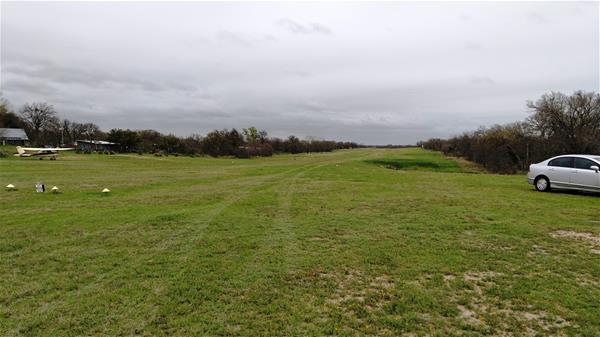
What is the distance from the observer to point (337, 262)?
625 cm

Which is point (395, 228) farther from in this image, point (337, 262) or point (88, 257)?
point (88, 257)

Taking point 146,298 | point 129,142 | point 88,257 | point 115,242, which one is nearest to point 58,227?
point 115,242

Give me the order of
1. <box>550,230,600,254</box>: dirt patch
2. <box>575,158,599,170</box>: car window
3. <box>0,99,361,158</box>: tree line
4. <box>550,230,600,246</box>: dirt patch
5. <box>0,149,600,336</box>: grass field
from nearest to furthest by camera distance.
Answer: <box>0,149,600,336</box>: grass field, <box>550,230,600,254</box>: dirt patch, <box>550,230,600,246</box>: dirt patch, <box>575,158,599,170</box>: car window, <box>0,99,361,158</box>: tree line

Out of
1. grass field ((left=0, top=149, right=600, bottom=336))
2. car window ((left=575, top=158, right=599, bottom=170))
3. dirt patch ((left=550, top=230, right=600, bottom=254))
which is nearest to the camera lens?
grass field ((left=0, top=149, right=600, bottom=336))

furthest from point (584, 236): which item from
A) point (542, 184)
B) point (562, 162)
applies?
point (542, 184)

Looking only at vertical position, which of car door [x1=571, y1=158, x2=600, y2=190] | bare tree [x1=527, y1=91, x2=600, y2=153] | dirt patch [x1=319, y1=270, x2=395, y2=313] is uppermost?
bare tree [x1=527, y1=91, x2=600, y2=153]

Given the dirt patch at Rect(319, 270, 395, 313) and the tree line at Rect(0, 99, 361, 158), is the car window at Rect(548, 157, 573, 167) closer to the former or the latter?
the dirt patch at Rect(319, 270, 395, 313)

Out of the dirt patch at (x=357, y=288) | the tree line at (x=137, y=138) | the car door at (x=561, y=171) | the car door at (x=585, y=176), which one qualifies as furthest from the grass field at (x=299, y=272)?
the tree line at (x=137, y=138)

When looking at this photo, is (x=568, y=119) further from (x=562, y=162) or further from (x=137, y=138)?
(x=137, y=138)

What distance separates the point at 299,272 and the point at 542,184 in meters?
15.0

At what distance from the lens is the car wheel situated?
52.5 feet

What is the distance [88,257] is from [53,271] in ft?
2.38

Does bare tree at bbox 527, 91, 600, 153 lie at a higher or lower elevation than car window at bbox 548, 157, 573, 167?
higher

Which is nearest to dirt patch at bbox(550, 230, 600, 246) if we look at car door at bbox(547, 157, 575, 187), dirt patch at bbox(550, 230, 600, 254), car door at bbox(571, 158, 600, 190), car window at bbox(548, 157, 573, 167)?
dirt patch at bbox(550, 230, 600, 254)
